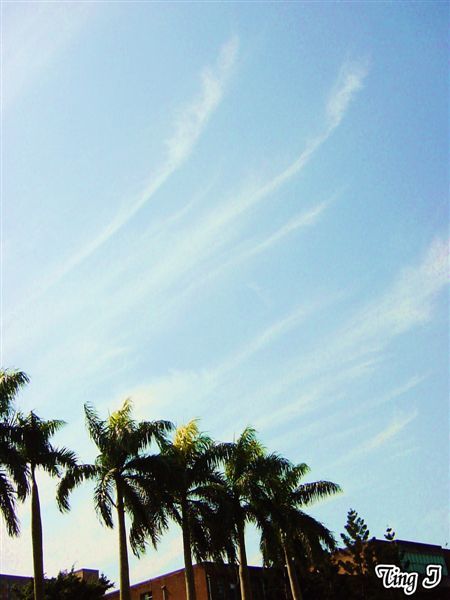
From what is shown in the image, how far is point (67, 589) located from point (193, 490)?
12.5 m

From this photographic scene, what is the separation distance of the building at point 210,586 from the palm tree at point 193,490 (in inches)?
634

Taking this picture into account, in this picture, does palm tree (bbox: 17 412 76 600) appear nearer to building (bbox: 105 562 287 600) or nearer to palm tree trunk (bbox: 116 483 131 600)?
palm tree trunk (bbox: 116 483 131 600)

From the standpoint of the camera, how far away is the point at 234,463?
37188mm

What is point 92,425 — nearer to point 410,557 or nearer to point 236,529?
point 236,529

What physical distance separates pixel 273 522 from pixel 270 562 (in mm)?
4152

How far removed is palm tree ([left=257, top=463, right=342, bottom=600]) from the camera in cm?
3709

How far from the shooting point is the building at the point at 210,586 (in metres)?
51.5

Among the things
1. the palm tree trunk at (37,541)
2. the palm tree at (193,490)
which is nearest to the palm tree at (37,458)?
the palm tree trunk at (37,541)

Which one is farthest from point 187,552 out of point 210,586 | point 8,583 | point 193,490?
point 8,583

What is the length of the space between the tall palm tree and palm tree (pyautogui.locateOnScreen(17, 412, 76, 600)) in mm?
9527

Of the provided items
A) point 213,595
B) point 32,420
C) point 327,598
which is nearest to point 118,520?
point 32,420

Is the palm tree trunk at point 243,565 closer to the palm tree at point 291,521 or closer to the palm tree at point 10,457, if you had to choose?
the palm tree at point 291,521

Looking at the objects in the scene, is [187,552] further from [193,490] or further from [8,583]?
[8,583]

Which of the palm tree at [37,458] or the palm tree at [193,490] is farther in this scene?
the palm tree at [193,490]
